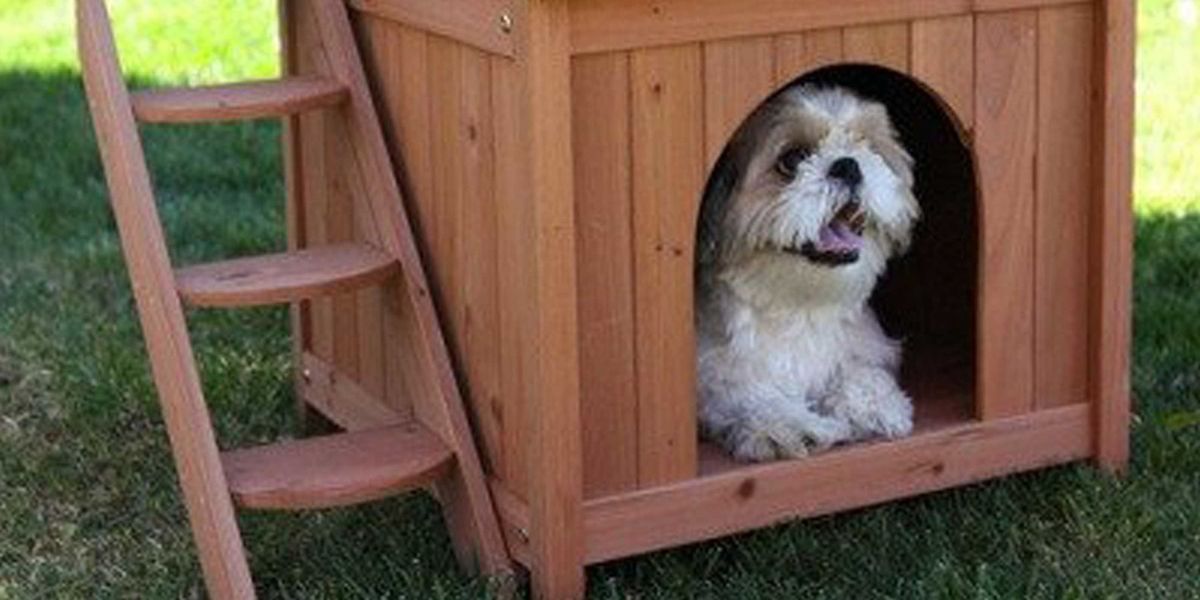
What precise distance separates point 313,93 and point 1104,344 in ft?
5.81

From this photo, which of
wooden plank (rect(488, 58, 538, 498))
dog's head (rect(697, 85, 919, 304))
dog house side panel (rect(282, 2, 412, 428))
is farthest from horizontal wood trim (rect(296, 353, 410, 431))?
dog's head (rect(697, 85, 919, 304))

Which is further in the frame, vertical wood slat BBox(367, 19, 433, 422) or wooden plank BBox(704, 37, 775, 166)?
vertical wood slat BBox(367, 19, 433, 422)

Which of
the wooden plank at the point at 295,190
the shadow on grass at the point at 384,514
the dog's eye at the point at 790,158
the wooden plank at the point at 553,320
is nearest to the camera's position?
the wooden plank at the point at 553,320

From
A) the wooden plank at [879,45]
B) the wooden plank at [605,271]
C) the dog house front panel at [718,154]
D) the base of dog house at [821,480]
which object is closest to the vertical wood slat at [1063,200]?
the dog house front panel at [718,154]

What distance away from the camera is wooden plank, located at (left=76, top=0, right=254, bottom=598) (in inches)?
170

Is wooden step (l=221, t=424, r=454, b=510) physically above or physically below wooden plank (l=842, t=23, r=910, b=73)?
below

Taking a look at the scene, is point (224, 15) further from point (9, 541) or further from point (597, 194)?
point (597, 194)

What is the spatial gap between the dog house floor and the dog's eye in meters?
0.58

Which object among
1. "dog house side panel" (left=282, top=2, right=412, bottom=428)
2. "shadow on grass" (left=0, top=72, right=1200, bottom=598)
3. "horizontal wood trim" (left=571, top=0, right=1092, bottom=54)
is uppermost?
"horizontal wood trim" (left=571, top=0, right=1092, bottom=54)

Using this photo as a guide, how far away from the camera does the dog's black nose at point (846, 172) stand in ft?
15.3

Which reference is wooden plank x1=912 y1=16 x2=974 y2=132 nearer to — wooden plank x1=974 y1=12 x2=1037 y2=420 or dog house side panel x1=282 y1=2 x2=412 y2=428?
wooden plank x1=974 y1=12 x2=1037 y2=420

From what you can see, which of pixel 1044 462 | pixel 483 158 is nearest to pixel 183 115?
pixel 483 158

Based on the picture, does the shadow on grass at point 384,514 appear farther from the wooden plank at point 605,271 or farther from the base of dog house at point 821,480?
the wooden plank at point 605,271

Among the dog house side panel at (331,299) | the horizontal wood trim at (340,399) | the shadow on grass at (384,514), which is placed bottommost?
the shadow on grass at (384,514)
